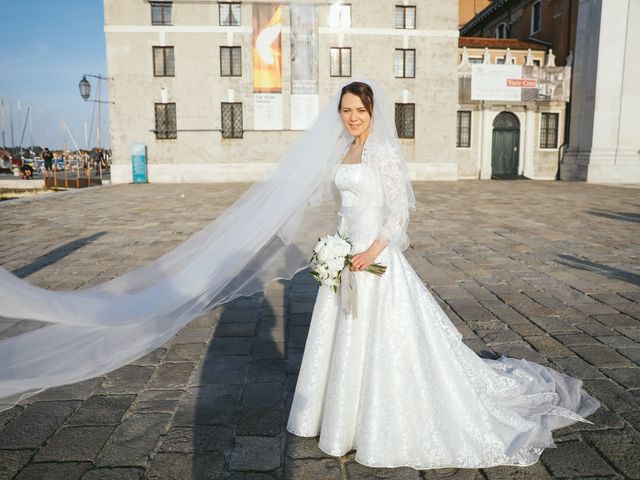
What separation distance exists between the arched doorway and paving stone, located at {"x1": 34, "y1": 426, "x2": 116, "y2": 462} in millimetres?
28516

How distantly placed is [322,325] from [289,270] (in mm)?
1492

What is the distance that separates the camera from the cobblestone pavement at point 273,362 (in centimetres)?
265

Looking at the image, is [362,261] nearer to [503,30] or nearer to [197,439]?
[197,439]

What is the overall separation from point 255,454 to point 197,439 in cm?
37

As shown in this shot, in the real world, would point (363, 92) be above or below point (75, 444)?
above

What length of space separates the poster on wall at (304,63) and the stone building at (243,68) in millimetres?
50

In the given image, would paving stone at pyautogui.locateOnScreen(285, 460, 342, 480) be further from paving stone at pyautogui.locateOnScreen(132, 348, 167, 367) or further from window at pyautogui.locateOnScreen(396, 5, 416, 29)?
window at pyautogui.locateOnScreen(396, 5, 416, 29)

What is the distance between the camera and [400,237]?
283 cm

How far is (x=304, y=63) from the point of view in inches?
1005

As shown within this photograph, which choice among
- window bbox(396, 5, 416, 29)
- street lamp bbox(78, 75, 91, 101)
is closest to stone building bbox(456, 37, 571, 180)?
window bbox(396, 5, 416, 29)

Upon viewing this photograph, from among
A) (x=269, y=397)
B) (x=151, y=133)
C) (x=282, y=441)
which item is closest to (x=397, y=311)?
(x=282, y=441)

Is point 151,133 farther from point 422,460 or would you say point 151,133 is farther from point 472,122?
point 422,460

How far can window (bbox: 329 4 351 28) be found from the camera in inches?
1007

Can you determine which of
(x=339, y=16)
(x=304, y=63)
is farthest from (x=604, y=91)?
(x=304, y=63)
